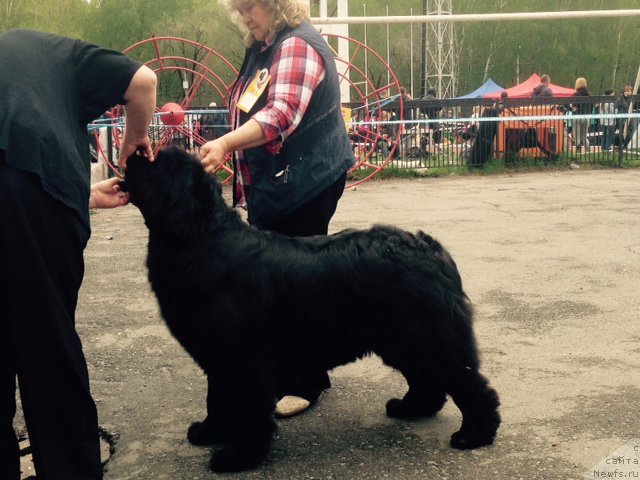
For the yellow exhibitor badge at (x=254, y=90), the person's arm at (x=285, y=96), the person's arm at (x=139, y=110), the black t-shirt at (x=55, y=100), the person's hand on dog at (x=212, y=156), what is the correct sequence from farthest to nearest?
the yellow exhibitor badge at (x=254, y=90) → the person's arm at (x=285, y=96) → the person's hand on dog at (x=212, y=156) → the person's arm at (x=139, y=110) → the black t-shirt at (x=55, y=100)

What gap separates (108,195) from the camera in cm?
322

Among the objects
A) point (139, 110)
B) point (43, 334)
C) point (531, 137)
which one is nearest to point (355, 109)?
point (531, 137)

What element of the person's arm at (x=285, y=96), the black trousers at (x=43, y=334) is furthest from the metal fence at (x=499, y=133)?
the black trousers at (x=43, y=334)

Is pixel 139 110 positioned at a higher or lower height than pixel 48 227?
higher

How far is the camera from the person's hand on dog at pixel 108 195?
321 centimetres

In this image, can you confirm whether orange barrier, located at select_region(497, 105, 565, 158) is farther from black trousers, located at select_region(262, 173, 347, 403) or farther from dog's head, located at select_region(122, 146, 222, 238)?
dog's head, located at select_region(122, 146, 222, 238)

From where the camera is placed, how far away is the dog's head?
3.00 m

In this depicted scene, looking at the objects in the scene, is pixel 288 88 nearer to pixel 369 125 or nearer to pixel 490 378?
pixel 490 378

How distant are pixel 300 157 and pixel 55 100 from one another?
137 cm

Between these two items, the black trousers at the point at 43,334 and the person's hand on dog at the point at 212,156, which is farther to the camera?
the person's hand on dog at the point at 212,156

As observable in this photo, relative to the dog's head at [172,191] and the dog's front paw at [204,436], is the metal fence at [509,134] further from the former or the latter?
the dog's head at [172,191]

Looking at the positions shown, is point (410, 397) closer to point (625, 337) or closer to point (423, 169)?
point (625, 337)

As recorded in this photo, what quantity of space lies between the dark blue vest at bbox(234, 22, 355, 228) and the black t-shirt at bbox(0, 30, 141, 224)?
111 centimetres

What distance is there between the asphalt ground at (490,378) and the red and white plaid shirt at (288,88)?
3.94 ft
